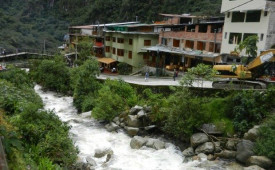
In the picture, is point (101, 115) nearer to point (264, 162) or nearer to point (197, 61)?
point (264, 162)

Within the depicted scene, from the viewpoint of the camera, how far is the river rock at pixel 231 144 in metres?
18.6

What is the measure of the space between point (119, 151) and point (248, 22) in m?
22.3

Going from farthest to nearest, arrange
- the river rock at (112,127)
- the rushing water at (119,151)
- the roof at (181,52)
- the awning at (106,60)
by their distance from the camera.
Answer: the awning at (106,60)
the roof at (181,52)
the river rock at (112,127)
the rushing water at (119,151)

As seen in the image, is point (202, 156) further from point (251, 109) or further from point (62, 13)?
point (62, 13)

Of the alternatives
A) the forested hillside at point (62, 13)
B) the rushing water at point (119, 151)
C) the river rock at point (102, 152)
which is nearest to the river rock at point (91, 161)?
the rushing water at point (119, 151)

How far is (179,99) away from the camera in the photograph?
68.1 feet

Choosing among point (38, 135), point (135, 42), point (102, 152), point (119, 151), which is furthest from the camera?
point (135, 42)

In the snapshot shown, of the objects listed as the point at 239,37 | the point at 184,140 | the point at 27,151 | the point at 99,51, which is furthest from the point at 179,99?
the point at 99,51

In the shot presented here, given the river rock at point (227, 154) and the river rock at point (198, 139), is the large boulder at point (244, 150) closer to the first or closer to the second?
the river rock at point (227, 154)

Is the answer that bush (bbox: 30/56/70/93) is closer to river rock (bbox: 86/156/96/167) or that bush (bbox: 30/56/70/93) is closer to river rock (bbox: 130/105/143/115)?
river rock (bbox: 130/105/143/115)

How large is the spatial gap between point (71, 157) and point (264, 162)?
11309mm

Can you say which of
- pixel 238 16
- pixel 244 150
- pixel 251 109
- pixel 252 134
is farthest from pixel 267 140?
pixel 238 16

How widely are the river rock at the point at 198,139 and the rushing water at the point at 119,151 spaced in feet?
4.13

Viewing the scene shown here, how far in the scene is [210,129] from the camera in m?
20.2
